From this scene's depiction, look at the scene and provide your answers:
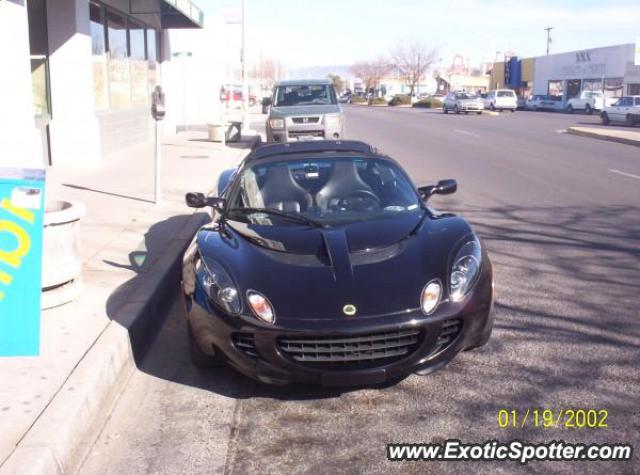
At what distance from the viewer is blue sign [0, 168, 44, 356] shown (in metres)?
4.21

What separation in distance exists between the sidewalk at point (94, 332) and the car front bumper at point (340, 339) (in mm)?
771

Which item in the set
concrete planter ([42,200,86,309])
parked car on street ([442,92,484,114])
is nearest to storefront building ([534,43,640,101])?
parked car on street ([442,92,484,114])

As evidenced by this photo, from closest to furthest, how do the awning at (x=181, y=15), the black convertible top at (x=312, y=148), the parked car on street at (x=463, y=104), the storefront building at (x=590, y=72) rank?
the black convertible top at (x=312, y=148)
the awning at (x=181, y=15)
the parked car on street at (x=463, y=104)
the storefront building at (x=590, y=72)

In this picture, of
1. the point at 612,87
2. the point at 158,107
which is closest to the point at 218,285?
the point at 158,107

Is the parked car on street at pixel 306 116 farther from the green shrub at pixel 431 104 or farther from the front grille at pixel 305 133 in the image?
the green shrub at pixel 431 104

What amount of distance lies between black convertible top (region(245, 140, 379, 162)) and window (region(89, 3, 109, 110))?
36.0ft

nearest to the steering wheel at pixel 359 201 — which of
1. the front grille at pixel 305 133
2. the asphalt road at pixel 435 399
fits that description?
the asphalt road at pixel 435 399

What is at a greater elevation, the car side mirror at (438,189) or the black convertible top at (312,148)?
the black convertible top at (312,148)

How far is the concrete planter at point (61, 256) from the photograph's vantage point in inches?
204

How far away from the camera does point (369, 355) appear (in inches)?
155

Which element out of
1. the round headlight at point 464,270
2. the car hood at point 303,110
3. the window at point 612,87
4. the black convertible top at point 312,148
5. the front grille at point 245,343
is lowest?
the front grille at point 245,343

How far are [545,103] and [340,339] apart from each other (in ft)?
192

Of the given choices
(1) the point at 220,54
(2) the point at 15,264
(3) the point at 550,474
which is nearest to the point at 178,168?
(2) the point at 15,264

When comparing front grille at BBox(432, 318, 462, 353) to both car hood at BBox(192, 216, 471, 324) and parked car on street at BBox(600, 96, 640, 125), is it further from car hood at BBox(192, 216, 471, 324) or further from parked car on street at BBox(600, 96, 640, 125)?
parked car on street at BBox(600, 96, 640, 125)
